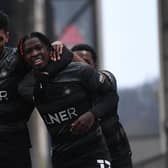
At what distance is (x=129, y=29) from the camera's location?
15477 millimetres

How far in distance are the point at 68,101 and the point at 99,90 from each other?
0.82ft

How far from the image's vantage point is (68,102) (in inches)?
255

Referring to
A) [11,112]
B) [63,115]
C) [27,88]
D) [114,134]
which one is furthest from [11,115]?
[114,134]

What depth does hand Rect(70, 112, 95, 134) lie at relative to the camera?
6382 mm

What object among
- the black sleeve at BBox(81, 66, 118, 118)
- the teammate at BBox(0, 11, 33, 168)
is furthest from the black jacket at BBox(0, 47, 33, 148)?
the black sleeve at BBox(81, 66, 118, 118)

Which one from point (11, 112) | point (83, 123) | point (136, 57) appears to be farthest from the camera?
point (136, 57)

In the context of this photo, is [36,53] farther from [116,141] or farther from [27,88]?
[116,141]

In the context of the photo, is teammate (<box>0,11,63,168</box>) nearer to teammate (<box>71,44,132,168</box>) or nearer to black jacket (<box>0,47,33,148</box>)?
black jacket (<box>0,47,33,148</box>)

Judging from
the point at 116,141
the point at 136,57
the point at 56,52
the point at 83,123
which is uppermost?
the point at 56,52


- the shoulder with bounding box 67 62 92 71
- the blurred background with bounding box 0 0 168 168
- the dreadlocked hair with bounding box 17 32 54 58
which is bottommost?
the blurred background with bounding box 0 0 168 168

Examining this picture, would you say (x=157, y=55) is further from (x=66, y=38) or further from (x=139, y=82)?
(x=66, y=38)

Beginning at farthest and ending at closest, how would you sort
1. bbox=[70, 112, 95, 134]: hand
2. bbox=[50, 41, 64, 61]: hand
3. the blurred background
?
1. the blurred background
2. bbox=[50, 41, 64, 61]: hand
3. bbox=[70, 112, 95, 134]: hand

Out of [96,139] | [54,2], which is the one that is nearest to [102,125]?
[96,139]

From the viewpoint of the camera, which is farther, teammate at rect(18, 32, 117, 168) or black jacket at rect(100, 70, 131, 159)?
black jacket at rect(100, 70, 131, 159)
